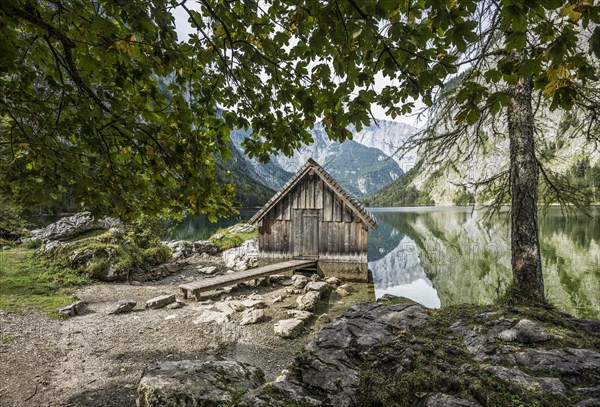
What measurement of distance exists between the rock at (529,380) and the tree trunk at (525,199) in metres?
4.60

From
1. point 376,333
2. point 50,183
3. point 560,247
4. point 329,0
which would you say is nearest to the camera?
point 329,0

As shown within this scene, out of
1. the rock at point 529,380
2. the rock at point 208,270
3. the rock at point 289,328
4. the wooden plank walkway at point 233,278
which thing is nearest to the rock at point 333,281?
the wooden plank walkway at point 233,278

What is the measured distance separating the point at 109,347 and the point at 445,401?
6907 millimetres

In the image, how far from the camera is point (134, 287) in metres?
10.9

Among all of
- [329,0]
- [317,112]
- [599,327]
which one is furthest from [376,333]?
[329,0]

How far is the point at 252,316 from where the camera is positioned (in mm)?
7840

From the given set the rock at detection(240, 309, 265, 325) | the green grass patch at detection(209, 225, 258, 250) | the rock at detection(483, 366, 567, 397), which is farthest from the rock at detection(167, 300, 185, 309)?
the green grass patch at detection(209, 225, 258, 250)

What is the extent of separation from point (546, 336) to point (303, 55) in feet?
12.4

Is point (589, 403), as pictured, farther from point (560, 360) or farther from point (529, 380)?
point (560, 360)

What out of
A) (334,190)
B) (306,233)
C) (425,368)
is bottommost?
(425,368)

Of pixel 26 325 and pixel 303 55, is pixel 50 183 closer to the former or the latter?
pixel 303 55

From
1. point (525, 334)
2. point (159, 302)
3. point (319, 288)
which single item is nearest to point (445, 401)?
point (525, 334)

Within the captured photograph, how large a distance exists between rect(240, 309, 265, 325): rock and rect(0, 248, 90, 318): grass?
4.96 meters

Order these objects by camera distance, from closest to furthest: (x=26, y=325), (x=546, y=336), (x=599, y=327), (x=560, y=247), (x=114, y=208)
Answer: (x=546, y=336) → (x=599, y=327) → (x=114, y=208) → (x=26, y=325) → (x=560, y=247)
